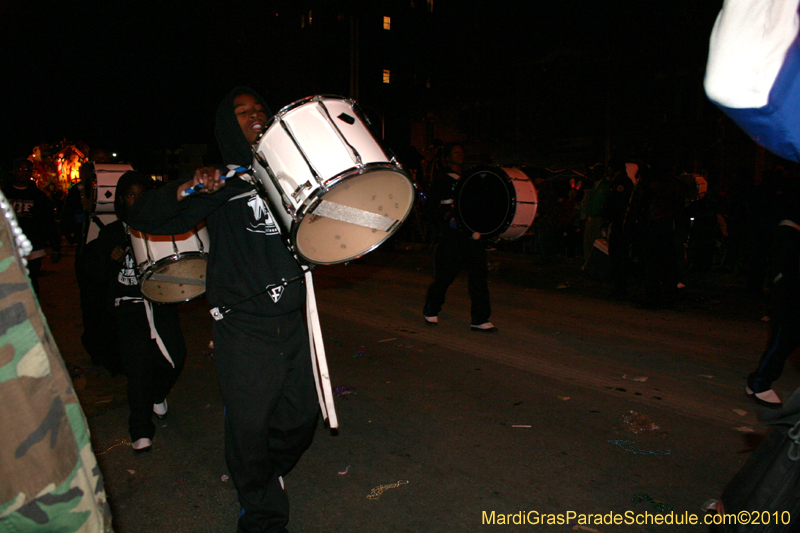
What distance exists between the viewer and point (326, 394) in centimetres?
279

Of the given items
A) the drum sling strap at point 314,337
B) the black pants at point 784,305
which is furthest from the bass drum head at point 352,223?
the black pants at point 784,305

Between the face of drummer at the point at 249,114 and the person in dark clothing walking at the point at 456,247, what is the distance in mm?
3793

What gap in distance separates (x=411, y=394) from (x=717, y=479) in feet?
7.55

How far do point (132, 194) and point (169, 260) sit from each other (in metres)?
1.08

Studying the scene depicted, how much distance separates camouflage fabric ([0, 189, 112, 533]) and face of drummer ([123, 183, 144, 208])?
3.18 meters

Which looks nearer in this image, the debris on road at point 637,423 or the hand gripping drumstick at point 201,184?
the hand gripping drumstick at point 201,184

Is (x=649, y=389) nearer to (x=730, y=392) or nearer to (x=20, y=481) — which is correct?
(x=730, y=392)

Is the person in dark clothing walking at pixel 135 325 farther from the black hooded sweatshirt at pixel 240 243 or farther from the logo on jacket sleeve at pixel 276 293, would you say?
the logo on jacket sleeve at pixel 276 293

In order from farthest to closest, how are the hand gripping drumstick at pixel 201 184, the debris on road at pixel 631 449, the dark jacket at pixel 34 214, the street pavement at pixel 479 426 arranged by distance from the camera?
Result: the dark jacket at pixel 34 214 < the debris on road at pixel 631 449 < the street pavement at pixel 479 426 < the hand gripping drumstick at pixel 201 184

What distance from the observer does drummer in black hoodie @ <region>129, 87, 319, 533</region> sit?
8.26 feet

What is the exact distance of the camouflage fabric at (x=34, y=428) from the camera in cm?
89

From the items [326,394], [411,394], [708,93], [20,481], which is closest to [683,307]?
[411,394]

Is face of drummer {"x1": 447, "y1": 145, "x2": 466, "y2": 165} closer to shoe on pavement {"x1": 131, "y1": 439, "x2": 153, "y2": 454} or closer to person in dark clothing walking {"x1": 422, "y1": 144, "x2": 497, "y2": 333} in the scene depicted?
person in dark clothing walking {"x1": 422, "y1": 144, "x2": 497, "y2": 333}

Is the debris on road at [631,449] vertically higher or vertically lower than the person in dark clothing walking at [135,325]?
lower
